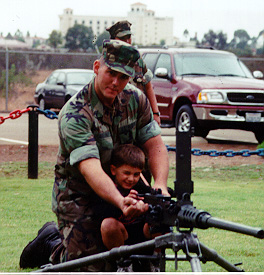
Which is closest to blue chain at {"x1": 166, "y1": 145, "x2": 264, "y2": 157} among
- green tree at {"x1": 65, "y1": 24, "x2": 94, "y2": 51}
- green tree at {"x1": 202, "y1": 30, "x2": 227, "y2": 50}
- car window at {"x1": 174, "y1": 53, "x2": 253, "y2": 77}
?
car window at {"x1": 174, "y1": 53, "x2": 253, "y2": 77}

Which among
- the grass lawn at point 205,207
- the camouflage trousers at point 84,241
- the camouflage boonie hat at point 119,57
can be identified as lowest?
the grass lawn at point 205,207

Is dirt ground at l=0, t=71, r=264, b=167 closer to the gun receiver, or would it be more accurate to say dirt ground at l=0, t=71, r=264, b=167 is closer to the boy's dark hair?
the boy's dark hair

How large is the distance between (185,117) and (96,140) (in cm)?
1017

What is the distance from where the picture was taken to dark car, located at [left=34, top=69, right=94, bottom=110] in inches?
886

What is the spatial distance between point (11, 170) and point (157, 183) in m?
7.33

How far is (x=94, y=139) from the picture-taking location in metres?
3.76

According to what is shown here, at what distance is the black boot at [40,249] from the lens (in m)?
5.13

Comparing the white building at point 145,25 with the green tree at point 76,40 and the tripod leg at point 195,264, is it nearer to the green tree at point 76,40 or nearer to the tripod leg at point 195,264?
the green tree at point 76,40

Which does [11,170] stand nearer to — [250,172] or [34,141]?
[34,141]

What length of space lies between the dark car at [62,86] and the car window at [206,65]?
8.06m

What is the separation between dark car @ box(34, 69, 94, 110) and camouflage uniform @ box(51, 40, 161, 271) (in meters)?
18.1

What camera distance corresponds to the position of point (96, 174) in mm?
3510

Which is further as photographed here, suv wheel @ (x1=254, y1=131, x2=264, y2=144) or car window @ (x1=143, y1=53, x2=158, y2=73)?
car window @ (x1=143, y1=53, x2=158, y2=73)

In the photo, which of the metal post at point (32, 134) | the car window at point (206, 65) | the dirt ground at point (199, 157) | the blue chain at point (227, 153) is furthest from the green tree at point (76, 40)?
the blue chain at point (227, 153)
